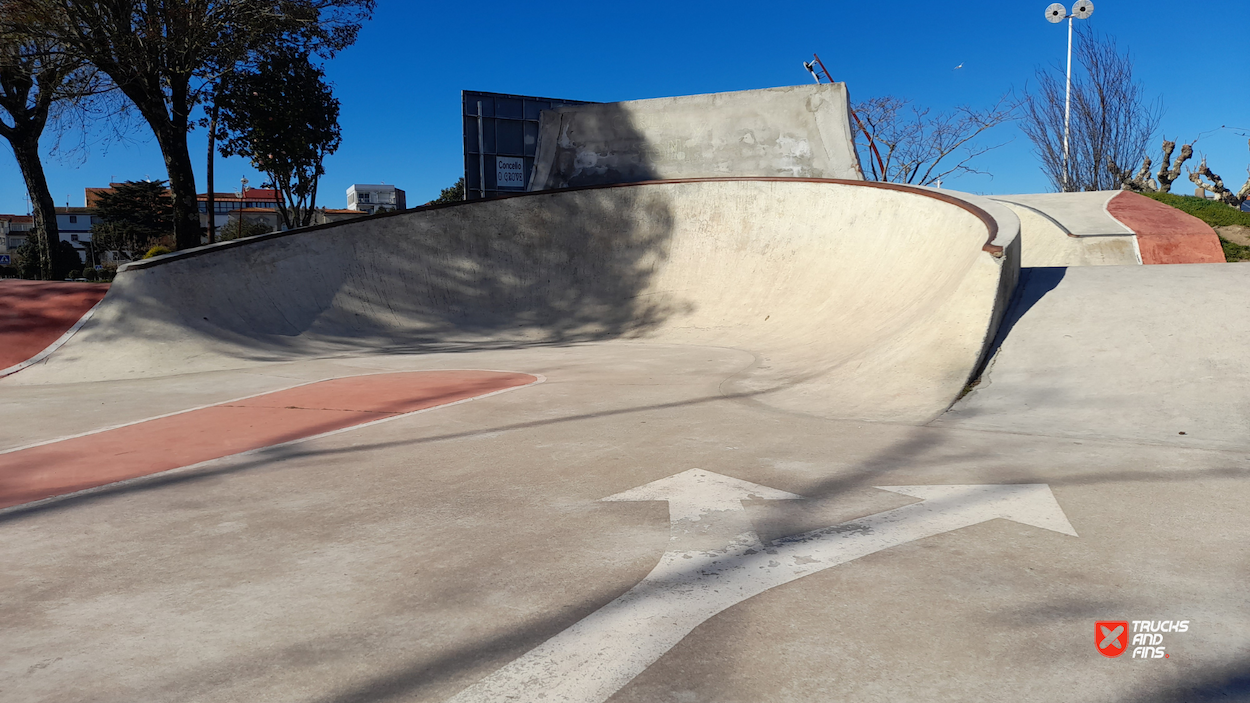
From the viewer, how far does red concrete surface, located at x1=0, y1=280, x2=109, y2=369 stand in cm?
1013

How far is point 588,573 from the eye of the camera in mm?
2805

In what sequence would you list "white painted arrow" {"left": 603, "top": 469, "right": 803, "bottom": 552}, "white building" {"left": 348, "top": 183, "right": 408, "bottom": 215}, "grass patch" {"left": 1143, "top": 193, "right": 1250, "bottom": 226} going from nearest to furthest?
"white painted arrow" {"left": 603, "top": 469, "right": 803, "bottom": 552}
"grass patch" {"left": 1143, "top": 193, "right": 1250, "bottom": 226}
"white building" {"left": 348, "top": 183, "right": 408, "bottom": 215}

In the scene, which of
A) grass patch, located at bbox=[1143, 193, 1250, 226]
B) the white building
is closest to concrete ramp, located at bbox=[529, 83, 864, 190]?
grass patch, located at bbox=[1143, 193, 1250, 226]

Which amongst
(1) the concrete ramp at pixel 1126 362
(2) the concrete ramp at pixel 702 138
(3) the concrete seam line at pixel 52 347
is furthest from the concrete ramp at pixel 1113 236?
(3) the concrete seam line at pixel 52 347

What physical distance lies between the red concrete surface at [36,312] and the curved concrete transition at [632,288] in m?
0.60

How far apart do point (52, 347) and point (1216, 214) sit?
24.1 meters

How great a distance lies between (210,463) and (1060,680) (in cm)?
488

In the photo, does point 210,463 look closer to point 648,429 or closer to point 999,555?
point 648,429

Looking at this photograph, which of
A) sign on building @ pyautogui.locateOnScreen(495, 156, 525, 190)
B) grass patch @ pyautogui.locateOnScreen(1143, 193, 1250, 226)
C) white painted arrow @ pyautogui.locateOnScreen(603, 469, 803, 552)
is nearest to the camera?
white painted arrow @ pyautogui.locateOnScreen(603, 469, 803, 552)

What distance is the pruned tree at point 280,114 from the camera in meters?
23.3

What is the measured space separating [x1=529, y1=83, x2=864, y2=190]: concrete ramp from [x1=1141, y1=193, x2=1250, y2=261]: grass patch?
334 inches

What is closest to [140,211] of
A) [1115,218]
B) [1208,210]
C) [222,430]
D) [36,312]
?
[36,312]

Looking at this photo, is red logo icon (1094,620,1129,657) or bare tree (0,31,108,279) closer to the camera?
red logo icon (1094,620,1129,657)

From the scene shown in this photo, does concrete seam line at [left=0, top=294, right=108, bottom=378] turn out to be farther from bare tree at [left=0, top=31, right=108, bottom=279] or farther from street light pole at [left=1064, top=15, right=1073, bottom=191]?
street light pole at [left=1064, top=15, right=1073, bottom=191]
